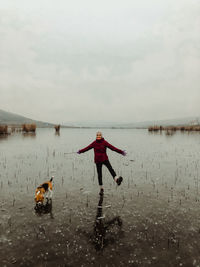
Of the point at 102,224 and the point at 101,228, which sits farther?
the point at 102,224

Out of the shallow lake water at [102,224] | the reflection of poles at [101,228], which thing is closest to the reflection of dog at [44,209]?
the shallow lake water at [102,224]

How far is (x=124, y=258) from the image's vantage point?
469 cm

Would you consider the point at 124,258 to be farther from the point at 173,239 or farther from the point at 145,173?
the point at 145,173

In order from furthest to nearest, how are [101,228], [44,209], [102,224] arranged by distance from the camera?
[44,209] < [102,224] < [101,228]

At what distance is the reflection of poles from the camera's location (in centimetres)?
528

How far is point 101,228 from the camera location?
6.05m

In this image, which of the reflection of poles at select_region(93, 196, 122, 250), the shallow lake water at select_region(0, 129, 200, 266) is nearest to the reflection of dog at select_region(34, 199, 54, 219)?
the shallow lake water at select_region(0, 129, 200, 266)

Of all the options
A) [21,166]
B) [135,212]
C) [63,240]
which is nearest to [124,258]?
[63,240]

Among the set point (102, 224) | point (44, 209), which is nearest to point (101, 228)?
point (102, 224)

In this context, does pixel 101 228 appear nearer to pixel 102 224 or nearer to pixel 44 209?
pixel 102 224

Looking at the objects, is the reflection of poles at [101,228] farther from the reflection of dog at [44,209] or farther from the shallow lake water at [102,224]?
the reflection of dog at [44,209]

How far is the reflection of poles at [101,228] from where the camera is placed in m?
5.28

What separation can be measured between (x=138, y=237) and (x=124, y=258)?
1.07m

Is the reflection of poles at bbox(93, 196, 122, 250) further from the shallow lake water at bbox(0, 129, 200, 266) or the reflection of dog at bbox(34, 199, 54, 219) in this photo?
the reflection of dog at bbox(34, 199, 54, 219)
